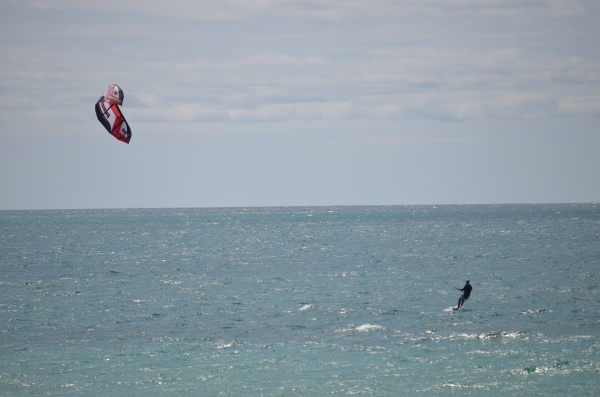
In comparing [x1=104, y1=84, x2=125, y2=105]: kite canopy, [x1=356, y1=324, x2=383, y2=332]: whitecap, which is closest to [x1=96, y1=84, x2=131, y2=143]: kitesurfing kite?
[x1=104, y1=84, x2=125, y2=105]: kite canopy

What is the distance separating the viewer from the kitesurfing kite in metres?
45.7

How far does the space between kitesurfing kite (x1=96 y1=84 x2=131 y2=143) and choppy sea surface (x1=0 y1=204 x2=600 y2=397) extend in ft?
30.9

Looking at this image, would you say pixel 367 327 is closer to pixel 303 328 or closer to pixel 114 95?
pixel 303 328

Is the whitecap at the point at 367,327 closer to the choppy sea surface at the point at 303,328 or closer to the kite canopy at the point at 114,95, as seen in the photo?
the choppy sea surface at the point at 303,328

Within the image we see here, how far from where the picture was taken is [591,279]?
6175cm

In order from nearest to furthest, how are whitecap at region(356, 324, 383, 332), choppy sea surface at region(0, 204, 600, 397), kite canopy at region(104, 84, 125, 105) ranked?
1. choppy sea surface at region(0, 204, 600, 397)
2. whitecap at region(356, 324, 383, 332)
3. kite canopy at region(104, 84, 125, 105)

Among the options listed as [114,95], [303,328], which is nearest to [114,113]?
[114,95]

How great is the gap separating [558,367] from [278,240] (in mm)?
94369

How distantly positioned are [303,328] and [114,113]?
1457 centimetres

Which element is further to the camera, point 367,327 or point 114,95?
point 114,95

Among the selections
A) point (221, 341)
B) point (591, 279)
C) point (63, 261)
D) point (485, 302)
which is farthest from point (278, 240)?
point (221, 341)

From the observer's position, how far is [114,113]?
152 feet

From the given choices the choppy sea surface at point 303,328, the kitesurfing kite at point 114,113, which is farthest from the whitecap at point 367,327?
the kitesurfing kite at point 114,113

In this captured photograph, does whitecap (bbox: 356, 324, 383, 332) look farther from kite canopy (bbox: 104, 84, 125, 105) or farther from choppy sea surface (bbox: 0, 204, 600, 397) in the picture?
kite canopy (bbox: 104, 84, 125, 105)
